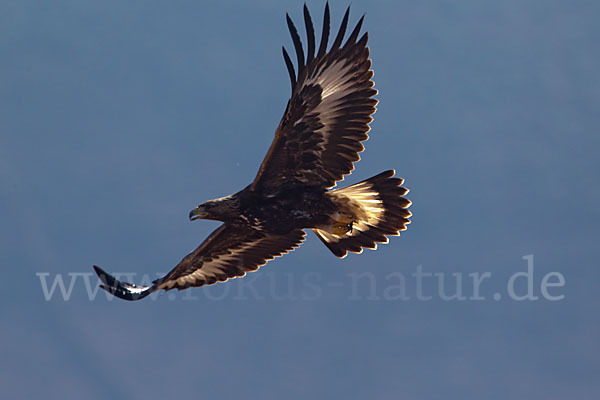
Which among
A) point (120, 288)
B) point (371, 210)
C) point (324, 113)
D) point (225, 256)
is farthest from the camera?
point (225, 256)

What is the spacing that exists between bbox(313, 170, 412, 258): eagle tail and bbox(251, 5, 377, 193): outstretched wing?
0.39 metres

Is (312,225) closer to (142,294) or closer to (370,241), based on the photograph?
(370,241)

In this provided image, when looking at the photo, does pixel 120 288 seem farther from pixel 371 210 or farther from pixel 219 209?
pixel 371 210

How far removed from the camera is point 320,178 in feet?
37.5

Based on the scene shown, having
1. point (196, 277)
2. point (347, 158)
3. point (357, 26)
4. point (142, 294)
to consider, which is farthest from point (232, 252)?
point (357, 26)

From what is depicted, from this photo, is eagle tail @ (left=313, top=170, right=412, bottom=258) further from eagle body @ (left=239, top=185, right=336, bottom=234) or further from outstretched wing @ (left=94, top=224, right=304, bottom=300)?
outstretched wing @ (left=94, top=224, right=304, bottom=300)

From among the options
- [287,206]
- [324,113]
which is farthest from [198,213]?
[324,113]

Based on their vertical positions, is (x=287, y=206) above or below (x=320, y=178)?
below

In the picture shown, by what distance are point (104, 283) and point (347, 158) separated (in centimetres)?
369

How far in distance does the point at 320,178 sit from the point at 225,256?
238 cm

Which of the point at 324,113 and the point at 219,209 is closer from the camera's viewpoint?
the point at 324,113

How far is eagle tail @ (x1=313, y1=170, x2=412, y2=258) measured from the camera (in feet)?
37.8

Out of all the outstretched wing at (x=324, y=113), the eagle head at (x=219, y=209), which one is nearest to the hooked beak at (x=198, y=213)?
the eagle head at (x=219, y=209)

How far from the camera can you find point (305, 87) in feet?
35.9
